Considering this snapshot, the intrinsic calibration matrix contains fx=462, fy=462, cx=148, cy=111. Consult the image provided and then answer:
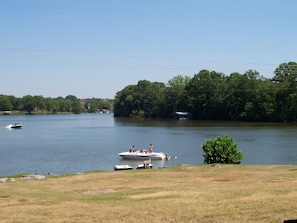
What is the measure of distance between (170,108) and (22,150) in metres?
130

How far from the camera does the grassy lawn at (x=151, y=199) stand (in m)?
15.2

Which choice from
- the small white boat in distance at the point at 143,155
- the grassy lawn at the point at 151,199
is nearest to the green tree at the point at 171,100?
the small white boat in distance at the point at 143,155

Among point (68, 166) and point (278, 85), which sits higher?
point (278, 85)

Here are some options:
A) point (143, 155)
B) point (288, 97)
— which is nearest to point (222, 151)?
point (143, 155)

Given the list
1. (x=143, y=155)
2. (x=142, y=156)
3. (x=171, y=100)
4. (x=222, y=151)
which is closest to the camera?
(x=222, y=151)

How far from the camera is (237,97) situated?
158 metres

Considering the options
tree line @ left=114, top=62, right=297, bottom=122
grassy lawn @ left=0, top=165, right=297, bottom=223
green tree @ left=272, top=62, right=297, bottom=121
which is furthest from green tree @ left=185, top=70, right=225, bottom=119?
grassy lawn @ left=0, top=165, right=297, bottom=223

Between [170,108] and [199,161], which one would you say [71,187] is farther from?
[170,108]

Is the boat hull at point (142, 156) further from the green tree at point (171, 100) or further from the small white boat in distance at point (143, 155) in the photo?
the green tree at point (171, 100)

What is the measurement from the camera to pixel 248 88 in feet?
508

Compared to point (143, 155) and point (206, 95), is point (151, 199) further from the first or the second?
point (206, 95)

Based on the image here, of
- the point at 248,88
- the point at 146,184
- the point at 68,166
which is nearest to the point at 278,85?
the point at 248,88

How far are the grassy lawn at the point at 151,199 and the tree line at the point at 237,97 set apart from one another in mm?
114645

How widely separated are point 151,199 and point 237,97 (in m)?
143
